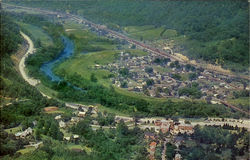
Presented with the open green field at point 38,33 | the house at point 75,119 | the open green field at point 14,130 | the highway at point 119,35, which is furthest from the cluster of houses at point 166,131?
the open green field at point 38,33

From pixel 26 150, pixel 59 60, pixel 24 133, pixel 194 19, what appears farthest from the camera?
pixel 194 19

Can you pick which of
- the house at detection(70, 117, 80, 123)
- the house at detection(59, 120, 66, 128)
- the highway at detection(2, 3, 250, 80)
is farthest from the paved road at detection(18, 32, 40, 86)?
the highway at detection(2, 3, 250, 80)

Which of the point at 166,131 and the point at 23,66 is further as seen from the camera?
the point at 23,66

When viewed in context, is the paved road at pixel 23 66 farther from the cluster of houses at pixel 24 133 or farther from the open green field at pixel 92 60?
the cluster of houses at pixel 24 133

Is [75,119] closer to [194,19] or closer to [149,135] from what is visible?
[149,135]

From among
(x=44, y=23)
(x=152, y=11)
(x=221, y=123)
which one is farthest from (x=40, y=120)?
(x=152, y=11)

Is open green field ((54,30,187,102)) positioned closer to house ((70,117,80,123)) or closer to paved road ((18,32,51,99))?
paved road ((18,32,51,99))

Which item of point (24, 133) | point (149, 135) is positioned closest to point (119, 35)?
point (149, 135)
